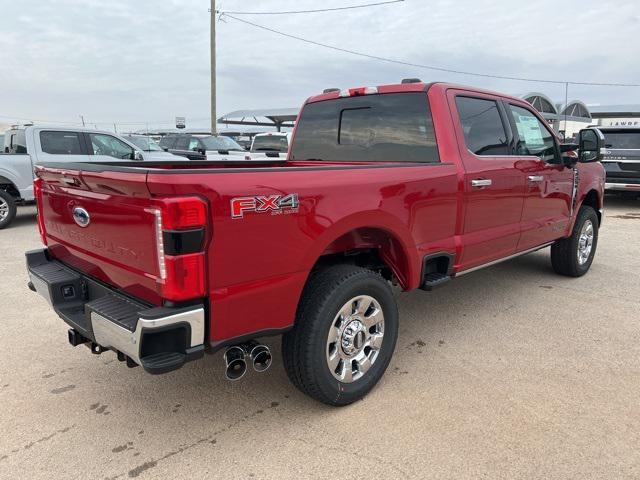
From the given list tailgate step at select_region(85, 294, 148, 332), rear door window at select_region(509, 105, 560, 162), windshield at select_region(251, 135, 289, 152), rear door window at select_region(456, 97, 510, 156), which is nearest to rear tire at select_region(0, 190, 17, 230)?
tailgate step at select_region(85, 294, 148, 332)

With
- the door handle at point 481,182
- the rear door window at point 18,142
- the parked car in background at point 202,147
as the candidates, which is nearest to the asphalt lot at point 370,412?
the door handle at point 481,182

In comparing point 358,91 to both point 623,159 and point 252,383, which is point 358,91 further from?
point 623,159

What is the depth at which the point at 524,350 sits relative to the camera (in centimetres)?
367

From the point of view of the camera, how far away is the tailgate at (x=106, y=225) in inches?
84.4

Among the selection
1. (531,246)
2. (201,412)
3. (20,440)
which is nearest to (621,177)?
(531,246)

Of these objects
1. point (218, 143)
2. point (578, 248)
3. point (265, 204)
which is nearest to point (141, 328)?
point (265, 204)

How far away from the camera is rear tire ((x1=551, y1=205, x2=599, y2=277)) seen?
545 cm

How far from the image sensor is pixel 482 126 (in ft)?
12.7

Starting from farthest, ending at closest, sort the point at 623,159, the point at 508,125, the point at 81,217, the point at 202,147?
1. the point at 202,147
2. the point at 623,159
3. the point at 508,125
4. the point at 81,217

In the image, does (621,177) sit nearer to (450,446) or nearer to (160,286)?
(450,446)

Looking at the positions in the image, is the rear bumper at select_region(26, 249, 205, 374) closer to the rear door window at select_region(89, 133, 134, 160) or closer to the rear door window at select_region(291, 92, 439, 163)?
the rear door window at select_region(291, 92, 439, 163)

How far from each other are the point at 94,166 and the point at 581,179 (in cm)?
488

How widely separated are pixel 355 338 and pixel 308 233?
2.62 ft

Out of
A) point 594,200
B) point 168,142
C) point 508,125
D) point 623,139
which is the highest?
point 508,125
